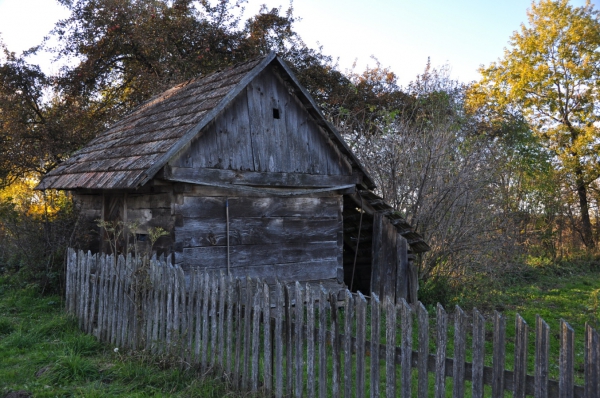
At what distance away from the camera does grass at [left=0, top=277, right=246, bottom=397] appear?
5.02 metres

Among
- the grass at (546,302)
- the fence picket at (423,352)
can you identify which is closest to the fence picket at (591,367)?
the fence picket at (423,352)

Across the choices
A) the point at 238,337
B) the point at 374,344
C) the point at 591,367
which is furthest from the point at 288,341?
the point at 591,367

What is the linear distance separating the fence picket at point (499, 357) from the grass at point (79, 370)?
2521mm

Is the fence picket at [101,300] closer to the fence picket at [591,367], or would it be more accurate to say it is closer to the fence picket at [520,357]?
the fence picket at [520,357]

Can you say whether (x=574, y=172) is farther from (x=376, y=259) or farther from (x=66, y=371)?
(x=66, y=371)

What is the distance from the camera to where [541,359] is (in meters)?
3.19

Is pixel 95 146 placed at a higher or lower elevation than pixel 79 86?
lower

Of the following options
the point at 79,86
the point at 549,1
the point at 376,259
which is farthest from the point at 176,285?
the point at 549,1

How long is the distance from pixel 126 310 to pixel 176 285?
1.11 m

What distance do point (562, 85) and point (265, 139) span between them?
759 inches

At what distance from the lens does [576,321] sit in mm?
9945

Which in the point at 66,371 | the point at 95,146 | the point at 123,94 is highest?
the point at 123,94

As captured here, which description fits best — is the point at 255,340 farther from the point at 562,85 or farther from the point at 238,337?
the point at 562,85

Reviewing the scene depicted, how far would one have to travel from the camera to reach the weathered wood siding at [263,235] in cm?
743
